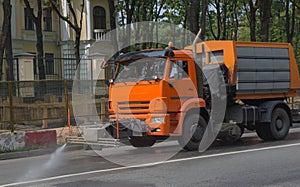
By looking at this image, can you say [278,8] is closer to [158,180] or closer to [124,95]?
[124,95]

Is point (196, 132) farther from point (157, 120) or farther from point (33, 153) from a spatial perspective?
point (33, 153)

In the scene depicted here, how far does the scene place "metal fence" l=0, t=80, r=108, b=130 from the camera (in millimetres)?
16531

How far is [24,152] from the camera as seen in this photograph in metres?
14.5

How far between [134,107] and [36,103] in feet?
19.5

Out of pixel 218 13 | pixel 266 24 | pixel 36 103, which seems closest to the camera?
pixel 36 103

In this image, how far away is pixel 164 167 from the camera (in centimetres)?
1098

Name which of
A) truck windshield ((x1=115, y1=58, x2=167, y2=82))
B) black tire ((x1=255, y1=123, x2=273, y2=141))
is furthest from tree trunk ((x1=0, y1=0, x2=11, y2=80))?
black tire ((x1=255, y1=123, x2=273, y2=141))

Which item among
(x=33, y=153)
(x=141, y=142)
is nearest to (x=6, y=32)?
(x=33, y=153)

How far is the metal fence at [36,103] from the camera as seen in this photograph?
1653 centimetres

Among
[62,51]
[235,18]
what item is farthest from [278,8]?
[62,51]

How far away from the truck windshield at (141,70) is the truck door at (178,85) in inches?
11.3

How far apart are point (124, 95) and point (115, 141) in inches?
65.7

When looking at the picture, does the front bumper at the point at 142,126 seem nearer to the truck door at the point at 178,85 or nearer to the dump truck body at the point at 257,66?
the truck door at the point at 178,85

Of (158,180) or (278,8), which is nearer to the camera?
(158,180)
